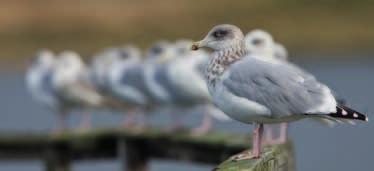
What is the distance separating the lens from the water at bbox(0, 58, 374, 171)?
59.7ft

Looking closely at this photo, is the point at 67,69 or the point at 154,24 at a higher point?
the point at 154,24

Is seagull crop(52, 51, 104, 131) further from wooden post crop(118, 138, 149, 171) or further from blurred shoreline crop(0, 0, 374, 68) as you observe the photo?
blurred shoreline crop(0, 0, 374, 68)

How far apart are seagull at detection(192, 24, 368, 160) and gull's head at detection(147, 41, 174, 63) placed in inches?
225

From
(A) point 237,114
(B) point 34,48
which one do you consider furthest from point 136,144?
(B) point 34,48

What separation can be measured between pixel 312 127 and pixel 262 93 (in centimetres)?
1549

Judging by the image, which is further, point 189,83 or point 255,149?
point 189,83

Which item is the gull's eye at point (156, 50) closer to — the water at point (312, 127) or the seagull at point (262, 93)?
the water at point (312, 127)

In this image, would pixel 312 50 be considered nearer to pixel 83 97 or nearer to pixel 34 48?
pixel 34 48

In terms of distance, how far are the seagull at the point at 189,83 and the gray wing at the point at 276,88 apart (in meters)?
4.40

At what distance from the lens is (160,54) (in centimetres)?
1440

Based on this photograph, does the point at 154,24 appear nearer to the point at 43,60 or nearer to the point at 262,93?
the point at 43,60


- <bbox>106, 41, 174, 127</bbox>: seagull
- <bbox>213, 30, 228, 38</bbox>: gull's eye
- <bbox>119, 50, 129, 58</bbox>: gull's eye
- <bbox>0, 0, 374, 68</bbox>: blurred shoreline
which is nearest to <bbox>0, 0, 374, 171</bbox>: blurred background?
<bbox>0, 0, 374, 68</bbox>: blurred shoreline

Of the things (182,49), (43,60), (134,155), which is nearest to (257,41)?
(134,155)

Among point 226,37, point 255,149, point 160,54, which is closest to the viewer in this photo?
point 255,149
